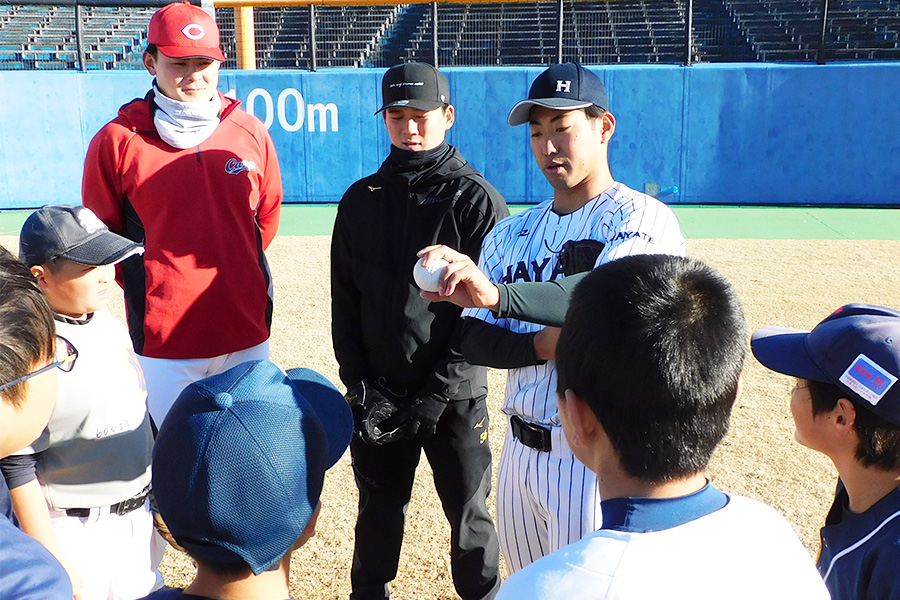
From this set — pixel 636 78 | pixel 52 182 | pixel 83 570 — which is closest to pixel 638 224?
pixel 83 570

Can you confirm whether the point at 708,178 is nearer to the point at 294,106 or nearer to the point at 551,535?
the point at 294,106

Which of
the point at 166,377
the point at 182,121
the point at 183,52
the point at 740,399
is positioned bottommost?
the point at 740,399

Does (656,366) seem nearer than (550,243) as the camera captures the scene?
Yes

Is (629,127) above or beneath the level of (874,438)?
beneath

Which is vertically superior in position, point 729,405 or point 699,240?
point 729,405

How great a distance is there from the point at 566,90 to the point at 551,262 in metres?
0.55

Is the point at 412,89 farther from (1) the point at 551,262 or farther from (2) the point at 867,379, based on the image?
(2) the point at 867,379

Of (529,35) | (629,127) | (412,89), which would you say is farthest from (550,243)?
(529,35)

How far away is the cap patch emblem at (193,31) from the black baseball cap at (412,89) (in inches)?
30.5

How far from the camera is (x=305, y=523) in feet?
4.51

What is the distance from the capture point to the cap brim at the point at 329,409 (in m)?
1.54

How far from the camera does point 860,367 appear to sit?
1.77m

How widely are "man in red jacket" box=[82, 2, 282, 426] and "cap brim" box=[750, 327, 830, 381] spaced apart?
208 centimetres

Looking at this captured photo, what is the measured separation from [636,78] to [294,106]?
5612 millimetres
